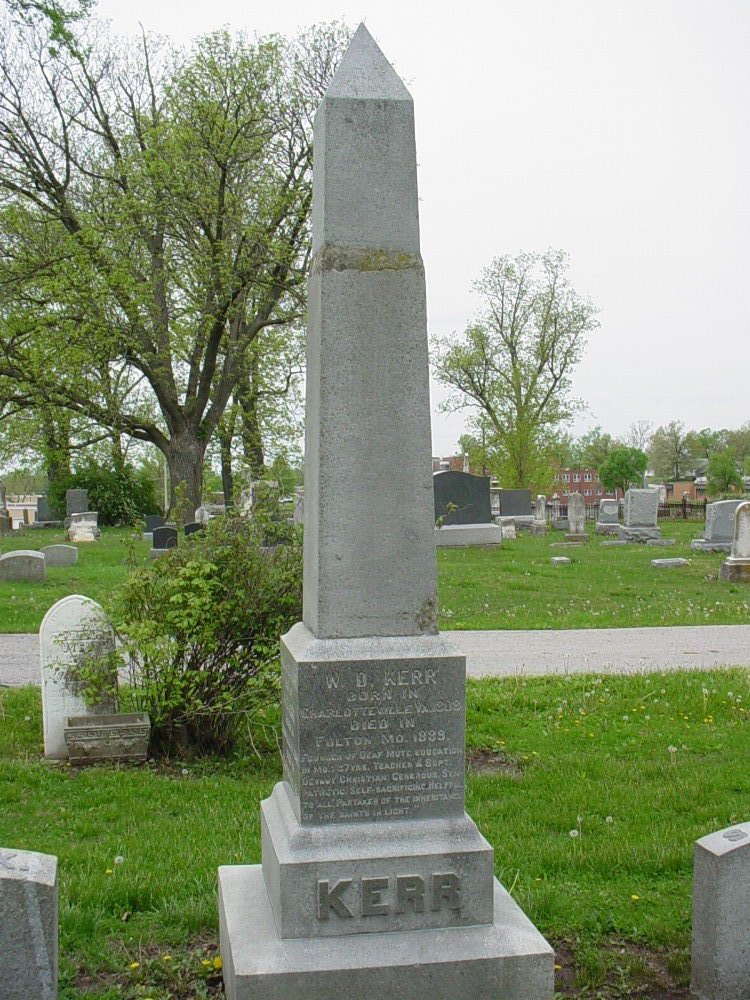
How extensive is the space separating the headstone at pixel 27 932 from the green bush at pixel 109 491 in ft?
104

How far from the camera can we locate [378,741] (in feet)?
12.2

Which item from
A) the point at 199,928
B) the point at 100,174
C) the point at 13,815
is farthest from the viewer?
the point at 100,174

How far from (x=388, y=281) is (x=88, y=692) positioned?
438 centimetres

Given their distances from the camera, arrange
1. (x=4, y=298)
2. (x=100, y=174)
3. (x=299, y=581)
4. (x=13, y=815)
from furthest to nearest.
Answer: (x=100, y=174) → (x=4, y=298) → (x=299, y=581) → (x=13, y=815)

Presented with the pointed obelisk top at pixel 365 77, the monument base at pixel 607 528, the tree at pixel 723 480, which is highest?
the pointed obelisk top at pixel 365 77

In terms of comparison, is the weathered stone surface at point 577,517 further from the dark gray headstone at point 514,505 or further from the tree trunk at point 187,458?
the tree trunk at point 187,458

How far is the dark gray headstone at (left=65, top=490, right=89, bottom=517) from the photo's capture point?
33.4m

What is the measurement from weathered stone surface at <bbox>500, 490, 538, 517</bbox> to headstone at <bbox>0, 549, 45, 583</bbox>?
1956 cm

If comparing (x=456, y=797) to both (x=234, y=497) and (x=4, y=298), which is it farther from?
Result: (x=4, y=298)

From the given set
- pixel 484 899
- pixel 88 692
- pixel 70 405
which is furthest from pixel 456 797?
pixel 70 405

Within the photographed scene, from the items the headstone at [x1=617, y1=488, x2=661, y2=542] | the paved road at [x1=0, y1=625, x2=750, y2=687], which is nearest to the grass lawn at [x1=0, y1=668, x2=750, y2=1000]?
the paved road at [x1=0, y1=625, x2=750, y2=687]

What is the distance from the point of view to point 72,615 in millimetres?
7172

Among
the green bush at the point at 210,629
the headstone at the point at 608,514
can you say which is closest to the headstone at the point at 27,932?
the green bush at the point at 210,629

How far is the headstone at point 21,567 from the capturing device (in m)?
17.2
